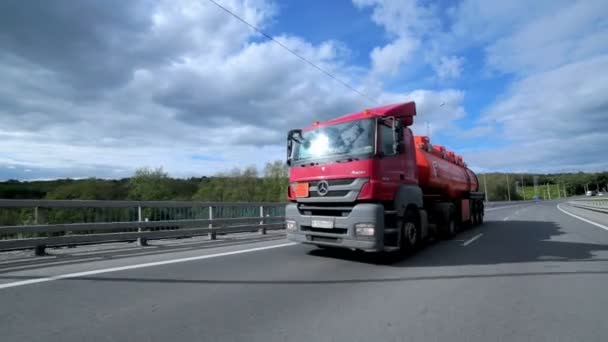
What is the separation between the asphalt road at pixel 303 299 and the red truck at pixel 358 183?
62cm

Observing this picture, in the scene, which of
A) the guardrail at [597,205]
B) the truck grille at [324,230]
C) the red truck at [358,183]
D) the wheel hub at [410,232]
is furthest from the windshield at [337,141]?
the guardrail at [597,205]

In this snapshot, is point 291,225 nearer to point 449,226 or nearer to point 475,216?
point 449,226

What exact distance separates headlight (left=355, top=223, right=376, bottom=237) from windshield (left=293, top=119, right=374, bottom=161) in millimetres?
1388

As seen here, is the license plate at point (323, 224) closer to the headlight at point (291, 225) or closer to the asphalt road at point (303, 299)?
the headlight at point (291, 225)

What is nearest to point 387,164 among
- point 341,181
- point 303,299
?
point 341,181

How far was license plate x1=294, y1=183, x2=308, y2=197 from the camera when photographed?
7008 mm

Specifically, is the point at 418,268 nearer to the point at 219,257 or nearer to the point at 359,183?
the point at 359,183

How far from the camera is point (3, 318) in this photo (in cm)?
342

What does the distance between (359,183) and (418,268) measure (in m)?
1.92

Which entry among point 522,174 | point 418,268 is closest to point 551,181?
point 522,174

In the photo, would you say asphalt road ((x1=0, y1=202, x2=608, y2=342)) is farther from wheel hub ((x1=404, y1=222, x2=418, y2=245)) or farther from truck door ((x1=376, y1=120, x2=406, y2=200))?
truck door ((x1=376, y1=120, x2=406, y2=200))

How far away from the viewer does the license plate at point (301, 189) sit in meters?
7.01

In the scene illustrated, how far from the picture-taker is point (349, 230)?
6.16m

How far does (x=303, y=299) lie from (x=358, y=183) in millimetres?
2694
